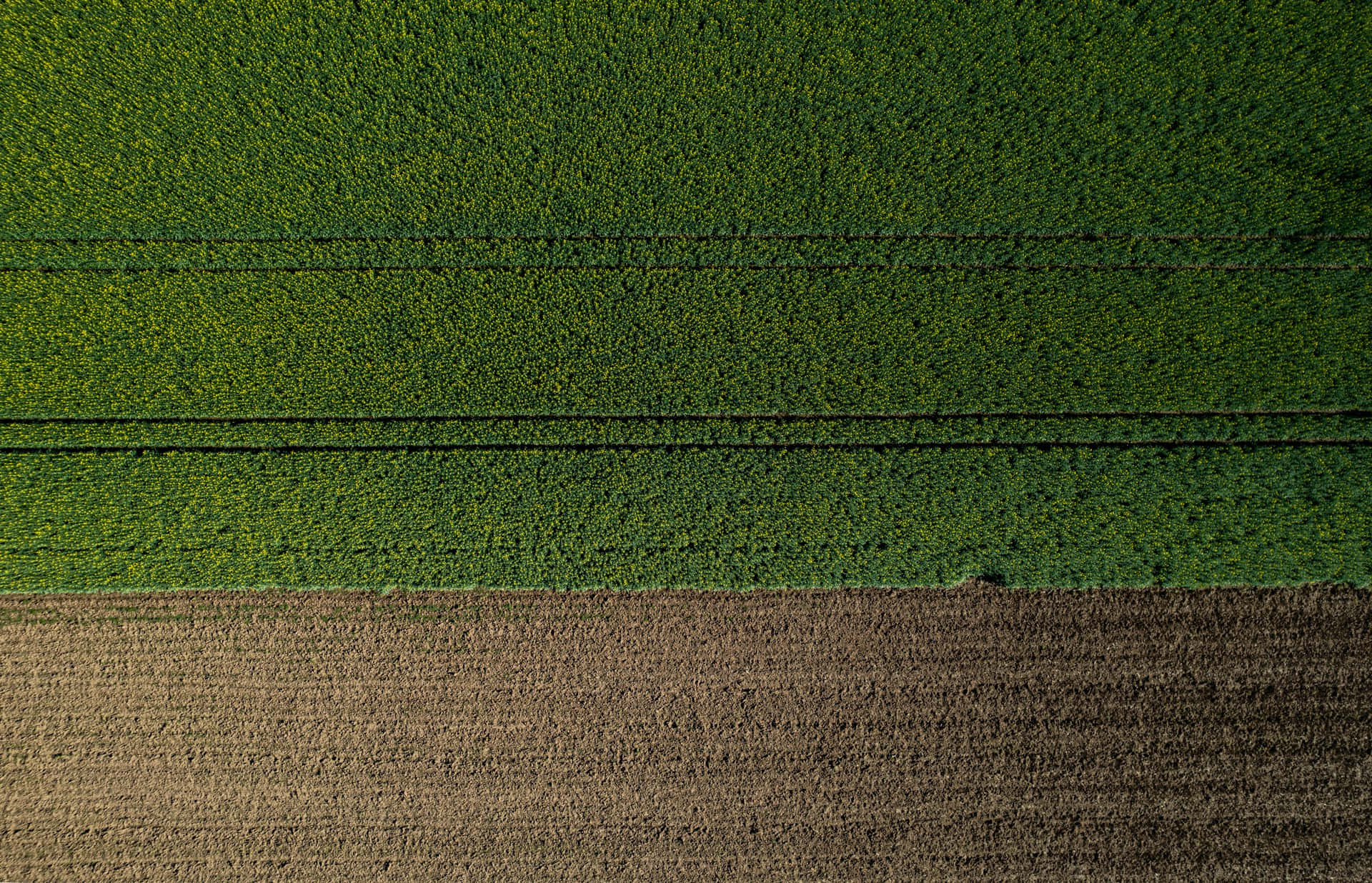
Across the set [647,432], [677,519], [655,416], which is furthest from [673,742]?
[655,416]

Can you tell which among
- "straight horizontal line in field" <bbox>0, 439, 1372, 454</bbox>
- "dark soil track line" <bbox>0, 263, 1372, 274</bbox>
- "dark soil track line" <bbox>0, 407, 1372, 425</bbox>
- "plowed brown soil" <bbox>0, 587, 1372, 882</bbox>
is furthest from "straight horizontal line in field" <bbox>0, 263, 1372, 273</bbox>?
"plowed brown soil" <bbox>0, 587, 1372, 882</bbox>

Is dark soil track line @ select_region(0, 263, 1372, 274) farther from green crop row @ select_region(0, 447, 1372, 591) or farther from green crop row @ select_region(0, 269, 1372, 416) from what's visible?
green crop row @ select_region(0, 447, 1372, 591)

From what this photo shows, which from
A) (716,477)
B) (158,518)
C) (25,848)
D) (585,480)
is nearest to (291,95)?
(158,518)

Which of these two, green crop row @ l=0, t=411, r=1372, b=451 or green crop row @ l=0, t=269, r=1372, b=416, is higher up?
green crop row @ l=0, t=269, r=1372, b=416

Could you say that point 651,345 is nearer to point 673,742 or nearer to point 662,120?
point 662,120

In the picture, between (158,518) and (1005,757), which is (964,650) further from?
(158,518)

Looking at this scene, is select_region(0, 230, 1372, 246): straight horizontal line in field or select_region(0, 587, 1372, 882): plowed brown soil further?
select_region(0, 230, 1372, 246): straight horizontal line in field

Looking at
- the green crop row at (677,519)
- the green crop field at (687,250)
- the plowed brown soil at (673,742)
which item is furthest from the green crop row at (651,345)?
the plowed brown soil at (673,742)
